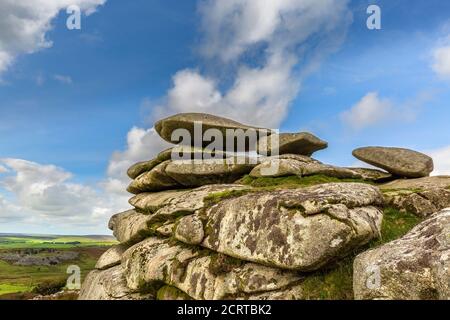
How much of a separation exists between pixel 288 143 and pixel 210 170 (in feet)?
19.0

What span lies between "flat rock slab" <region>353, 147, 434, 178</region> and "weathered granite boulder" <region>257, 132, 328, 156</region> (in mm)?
3064

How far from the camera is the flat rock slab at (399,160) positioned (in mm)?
22609

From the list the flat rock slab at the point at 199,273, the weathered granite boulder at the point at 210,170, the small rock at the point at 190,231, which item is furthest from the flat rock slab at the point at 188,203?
the weathered granite boulder at the point at 210,170

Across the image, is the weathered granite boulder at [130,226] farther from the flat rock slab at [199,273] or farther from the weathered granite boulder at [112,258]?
the flat rock slab at [199,273]

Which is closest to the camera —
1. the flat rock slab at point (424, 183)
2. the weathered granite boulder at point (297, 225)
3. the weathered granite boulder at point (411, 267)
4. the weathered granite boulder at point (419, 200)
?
the weathered granite boulder at point (411, 267)

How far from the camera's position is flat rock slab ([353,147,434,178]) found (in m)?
22.6

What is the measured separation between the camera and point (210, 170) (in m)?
24.0

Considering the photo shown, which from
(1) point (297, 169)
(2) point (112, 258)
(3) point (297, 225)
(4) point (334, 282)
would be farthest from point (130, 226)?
(4) point (334, 282)

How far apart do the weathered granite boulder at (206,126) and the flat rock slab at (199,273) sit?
8986mm

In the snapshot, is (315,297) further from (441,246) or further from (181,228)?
(181,228)

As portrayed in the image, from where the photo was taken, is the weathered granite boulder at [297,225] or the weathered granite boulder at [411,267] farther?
the weathered granite boulder at [297,225]
